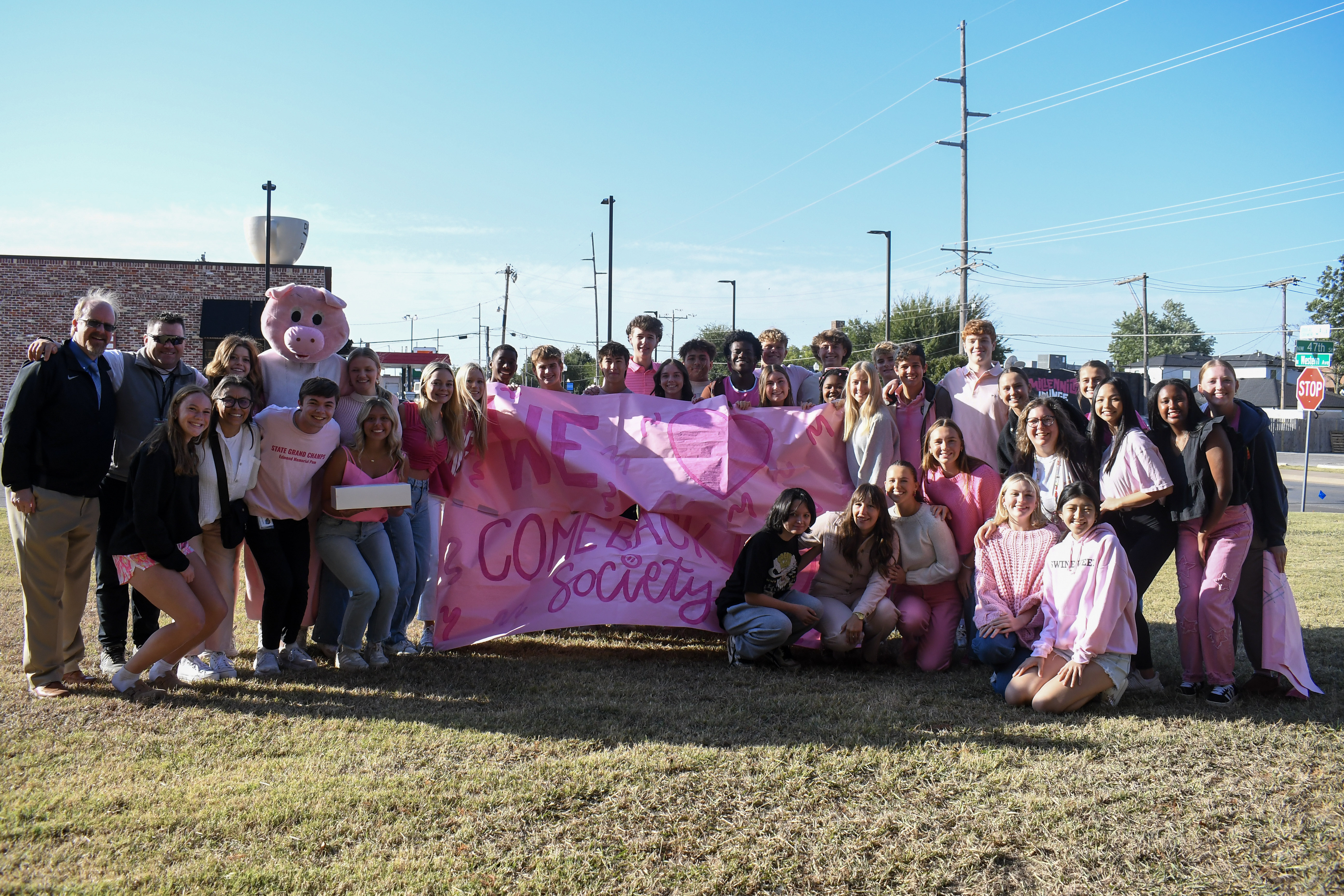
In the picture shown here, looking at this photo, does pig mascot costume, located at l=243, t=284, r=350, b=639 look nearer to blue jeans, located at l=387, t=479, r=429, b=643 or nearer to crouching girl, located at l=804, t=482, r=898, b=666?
blue jeans, located at l=387, t=479, r=429, b=643

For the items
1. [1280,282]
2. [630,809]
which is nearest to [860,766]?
[630,809]

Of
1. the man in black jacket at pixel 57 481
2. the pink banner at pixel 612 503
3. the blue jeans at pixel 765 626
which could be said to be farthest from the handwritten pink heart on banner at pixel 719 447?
the man in black jacket at pixel 57 481

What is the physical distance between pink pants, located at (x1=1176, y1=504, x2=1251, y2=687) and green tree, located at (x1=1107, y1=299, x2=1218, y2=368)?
8722cm

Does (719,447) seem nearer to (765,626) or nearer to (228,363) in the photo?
(765,626)

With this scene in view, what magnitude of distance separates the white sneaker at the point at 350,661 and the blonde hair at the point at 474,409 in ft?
4.93

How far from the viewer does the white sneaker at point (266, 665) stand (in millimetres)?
5184

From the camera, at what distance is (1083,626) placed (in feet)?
15.6

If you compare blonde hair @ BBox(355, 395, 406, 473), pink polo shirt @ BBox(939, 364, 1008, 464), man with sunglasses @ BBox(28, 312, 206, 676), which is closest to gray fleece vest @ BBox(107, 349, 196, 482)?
man with sunglasses @ BBox(28, 312, 206, 676)

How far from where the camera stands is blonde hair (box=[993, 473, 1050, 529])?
17.0 ft

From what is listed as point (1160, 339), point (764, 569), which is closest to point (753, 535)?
point (764, 569)

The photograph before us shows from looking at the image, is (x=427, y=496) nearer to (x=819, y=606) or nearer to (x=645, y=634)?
(x=645, y=634)

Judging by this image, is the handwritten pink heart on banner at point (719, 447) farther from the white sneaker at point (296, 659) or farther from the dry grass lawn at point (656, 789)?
the white sneaker at point (296, 659)

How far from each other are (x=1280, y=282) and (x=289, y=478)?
219 feet

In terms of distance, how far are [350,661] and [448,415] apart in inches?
64.1
